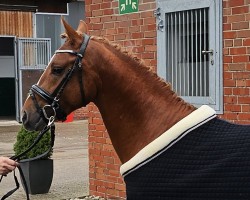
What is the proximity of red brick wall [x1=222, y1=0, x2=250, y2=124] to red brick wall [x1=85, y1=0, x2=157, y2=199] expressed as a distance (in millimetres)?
1164

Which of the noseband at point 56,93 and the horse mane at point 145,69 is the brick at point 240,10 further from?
the noseband at point 56,93

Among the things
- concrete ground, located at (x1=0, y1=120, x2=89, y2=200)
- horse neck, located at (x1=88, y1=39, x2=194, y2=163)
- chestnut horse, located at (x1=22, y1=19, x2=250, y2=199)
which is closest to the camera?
chestnut horse, located at (x1=22, y1=19, x2=250, y2=199)

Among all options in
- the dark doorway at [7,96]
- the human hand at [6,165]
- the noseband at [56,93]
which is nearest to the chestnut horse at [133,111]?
the noseband at [56,93]

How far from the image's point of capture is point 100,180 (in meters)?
7.40

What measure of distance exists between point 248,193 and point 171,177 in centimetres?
46

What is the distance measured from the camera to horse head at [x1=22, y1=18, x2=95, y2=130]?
11.5 feet

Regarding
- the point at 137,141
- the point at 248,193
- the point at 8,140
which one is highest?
the point at 137,141

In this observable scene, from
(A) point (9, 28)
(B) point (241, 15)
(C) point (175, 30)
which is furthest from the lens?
(A) point (9, 28)

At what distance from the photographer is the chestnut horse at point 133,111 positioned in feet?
10.1

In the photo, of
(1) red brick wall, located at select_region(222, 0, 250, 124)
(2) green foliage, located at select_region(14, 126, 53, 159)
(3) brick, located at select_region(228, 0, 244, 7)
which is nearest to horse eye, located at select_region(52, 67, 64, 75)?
(1) red brick wall, located at select_region(222, 0, 250, 124)

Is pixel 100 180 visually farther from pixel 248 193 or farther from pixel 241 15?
pixel 248 193

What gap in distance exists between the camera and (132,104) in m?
3.44

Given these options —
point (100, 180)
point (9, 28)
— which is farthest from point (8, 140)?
point (100, 180)

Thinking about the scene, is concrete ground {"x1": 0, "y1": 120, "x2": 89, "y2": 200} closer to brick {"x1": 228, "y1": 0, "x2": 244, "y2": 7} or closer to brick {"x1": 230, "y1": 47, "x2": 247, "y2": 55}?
brick {"x1": 230, "y1": 47, "x2": 247, "y2": 55}
